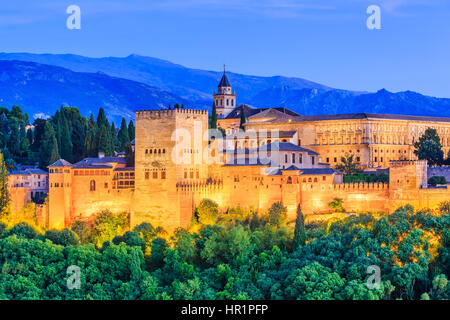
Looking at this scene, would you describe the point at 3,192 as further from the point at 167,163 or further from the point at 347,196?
the point at 347,196

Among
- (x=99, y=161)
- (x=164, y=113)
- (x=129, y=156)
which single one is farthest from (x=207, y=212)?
(x=99, y=161)

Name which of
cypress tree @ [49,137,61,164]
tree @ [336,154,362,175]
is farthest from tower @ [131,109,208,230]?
tree @ [336,154,362,175]

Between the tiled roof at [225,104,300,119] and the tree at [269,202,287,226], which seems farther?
the tiled roof at [225,104,300,119]

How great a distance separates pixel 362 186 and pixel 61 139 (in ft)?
88.9

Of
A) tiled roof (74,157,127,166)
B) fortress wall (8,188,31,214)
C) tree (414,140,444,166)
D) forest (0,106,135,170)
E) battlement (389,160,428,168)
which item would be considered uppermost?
forest (0,106,135,170)

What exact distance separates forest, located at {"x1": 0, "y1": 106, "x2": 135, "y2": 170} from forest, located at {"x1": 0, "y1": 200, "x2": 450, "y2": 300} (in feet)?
41.9

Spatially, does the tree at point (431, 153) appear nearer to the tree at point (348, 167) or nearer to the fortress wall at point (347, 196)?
the tree at point (348, 167)

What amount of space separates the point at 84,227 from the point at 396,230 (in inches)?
727

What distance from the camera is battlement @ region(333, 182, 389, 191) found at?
4544 centimetres

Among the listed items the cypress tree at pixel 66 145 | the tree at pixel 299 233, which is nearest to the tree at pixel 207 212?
the tree at pixel 299 233

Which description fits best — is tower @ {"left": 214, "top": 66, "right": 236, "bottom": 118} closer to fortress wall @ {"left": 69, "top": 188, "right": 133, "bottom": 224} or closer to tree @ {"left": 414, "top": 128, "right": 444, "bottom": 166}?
tree @ {"left": 414, "top": 128, "right": 444, "bottom": 166}

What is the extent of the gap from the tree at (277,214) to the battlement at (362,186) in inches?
127

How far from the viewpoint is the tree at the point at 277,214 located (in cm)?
4492
